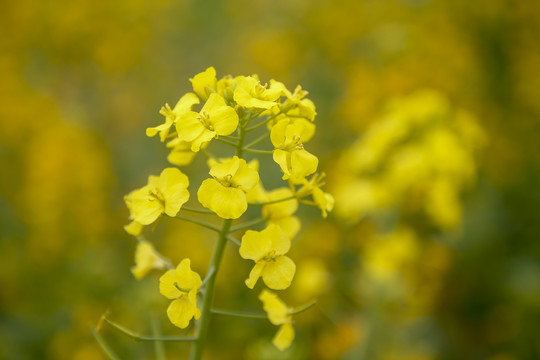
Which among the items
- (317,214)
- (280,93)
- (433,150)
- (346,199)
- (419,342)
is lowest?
(419,342)

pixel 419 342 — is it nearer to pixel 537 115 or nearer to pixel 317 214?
pixel 317 214

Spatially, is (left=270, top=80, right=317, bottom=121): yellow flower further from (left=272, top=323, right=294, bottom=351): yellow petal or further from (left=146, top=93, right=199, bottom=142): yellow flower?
(left=272, top=323, right=294, bottom=351): yellow petal

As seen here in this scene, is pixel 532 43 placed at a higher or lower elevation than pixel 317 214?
higher

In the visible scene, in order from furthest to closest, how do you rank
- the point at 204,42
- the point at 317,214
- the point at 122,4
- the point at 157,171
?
the point at 204,42 < the point at 122,4 < the point at 157,171 < the point at 317,214

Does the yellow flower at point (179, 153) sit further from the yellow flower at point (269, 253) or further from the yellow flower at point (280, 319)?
the yellow flower at point (280, 319)

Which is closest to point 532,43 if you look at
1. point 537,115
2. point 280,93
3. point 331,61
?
point 537,115

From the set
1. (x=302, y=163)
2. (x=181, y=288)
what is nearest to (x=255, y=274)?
(x=181, y=288)

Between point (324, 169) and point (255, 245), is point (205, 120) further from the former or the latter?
point (324, 169)
